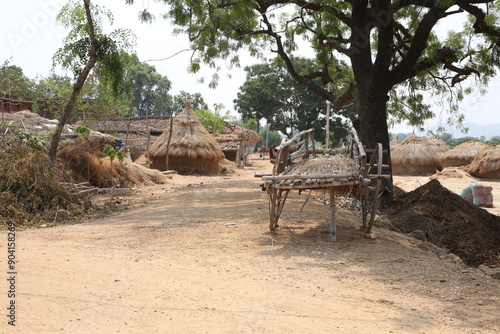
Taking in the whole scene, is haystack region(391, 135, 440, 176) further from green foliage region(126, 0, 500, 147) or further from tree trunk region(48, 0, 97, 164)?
tree trunk region(48, 0, 97, 164)

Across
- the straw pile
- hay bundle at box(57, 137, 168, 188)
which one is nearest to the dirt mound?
the straw pile

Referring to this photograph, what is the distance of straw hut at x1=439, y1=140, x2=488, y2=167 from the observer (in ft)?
82.9

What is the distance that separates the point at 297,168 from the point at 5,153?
493 centimetres

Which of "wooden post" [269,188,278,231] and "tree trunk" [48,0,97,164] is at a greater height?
"tree trunk" [48,0,97,164]

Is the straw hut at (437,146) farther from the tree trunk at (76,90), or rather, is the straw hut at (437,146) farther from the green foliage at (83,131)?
the tree trunk at (76,90)

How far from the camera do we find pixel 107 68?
11570 millimetres

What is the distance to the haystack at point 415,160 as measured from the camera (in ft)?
81.0

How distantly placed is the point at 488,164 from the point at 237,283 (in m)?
20.5

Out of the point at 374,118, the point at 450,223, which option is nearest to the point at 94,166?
the point at 374,118

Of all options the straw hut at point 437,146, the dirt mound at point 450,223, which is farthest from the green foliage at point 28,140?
the straw hut at point 437,146

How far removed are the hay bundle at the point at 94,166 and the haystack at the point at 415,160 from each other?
16028 millimetres

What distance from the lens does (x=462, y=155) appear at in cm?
2536

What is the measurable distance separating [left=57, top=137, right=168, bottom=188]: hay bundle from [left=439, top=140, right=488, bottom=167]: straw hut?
741 inches

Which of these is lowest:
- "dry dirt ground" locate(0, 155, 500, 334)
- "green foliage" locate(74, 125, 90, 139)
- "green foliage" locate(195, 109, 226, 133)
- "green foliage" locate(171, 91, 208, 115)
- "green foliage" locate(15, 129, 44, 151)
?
"dry dirt ground" locate(0, 155, 500, 334)
